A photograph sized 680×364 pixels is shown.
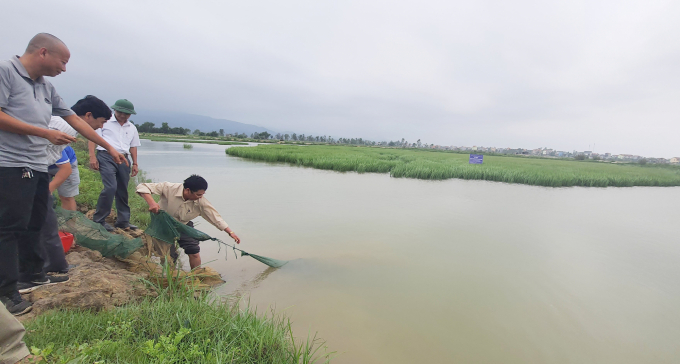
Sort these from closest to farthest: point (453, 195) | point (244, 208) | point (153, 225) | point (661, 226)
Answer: point (153, 225) < point (244, 208) < point (661, 226) < point (453, 195)

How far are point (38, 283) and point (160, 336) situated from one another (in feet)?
3.44

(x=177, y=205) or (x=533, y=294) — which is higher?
(x=177, y=205)

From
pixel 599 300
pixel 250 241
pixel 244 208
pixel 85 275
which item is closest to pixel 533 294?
pixel 599 300

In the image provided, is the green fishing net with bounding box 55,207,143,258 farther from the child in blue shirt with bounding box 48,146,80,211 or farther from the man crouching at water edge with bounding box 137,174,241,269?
the man crouching at water edge with bounding box 137,174,241,269

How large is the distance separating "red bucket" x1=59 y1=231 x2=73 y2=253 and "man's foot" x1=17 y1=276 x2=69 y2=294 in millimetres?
646

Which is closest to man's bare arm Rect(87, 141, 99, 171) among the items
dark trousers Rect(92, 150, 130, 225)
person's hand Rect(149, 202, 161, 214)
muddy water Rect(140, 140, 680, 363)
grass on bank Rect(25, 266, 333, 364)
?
dark trousers Rect(92, 150, 130, 225)

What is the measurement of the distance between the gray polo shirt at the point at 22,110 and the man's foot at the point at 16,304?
70 cm

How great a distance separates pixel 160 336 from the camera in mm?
1443

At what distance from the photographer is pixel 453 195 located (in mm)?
8273

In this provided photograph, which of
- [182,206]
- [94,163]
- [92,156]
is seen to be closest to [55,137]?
[182,206]

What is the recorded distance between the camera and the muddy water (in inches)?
84.9

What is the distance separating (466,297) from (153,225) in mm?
2812

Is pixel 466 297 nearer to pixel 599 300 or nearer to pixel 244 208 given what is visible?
pixel 599 300

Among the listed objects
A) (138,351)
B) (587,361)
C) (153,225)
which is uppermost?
(153,225)
